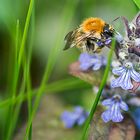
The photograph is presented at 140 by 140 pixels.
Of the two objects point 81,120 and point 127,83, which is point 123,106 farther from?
point 81,120

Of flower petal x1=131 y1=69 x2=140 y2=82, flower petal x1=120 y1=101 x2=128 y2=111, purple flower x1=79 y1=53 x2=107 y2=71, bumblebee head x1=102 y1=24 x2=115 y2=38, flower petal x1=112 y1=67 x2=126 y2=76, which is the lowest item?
flower petal x1=120 y1=101 x2=128 y2=111

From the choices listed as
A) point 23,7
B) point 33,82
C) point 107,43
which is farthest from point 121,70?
point 33,82

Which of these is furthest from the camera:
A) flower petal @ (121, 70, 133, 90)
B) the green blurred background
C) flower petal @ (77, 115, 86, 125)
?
the green blurred background

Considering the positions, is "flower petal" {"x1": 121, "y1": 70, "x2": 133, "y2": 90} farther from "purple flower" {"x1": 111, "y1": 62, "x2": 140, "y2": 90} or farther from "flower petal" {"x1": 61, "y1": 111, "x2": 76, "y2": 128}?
"flower petal" {"x1": 61, "y1": 111, "x2": 76, "y2": 128}

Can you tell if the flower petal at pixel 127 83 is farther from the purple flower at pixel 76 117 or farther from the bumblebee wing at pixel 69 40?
the purple flower at pixel 76 117

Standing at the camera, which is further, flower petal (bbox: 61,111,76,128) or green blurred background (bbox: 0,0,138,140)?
green blurred background (bbox: 0,0,138,140)

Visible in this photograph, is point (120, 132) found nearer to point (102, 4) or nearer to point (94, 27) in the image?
A: point (94, 27)

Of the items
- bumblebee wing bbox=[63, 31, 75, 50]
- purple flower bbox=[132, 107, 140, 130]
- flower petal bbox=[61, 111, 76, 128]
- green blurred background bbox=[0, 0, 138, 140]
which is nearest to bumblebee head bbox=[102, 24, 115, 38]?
bumblebee wing bbox=[63, 31, 75, 50]

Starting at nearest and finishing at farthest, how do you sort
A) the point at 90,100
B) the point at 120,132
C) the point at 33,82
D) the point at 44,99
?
the point at 120,132
the point at 90,100
the point at 44,99
the point at 33,82

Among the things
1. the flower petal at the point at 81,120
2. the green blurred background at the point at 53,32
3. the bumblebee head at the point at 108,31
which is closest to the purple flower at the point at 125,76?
the bumblebee head at the point at 108,31
